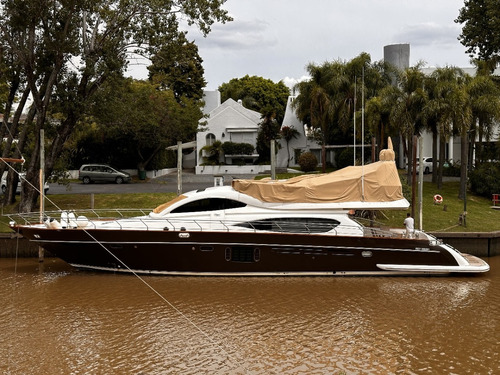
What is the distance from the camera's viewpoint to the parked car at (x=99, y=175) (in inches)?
1449

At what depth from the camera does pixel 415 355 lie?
11703mm

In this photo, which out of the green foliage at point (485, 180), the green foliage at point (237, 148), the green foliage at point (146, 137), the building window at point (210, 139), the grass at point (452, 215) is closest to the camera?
the grass at point (452, 215)

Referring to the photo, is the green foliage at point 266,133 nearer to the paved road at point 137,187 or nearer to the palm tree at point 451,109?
the paved road at point 137,187

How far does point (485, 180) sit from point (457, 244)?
1007 cm

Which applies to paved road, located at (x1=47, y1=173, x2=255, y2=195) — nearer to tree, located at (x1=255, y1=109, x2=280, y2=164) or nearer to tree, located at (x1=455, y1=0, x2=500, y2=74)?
tree, located at (x1=255, y1=109, x2=280, y2=164)

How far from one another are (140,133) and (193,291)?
962 inches

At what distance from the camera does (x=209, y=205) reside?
17.7 meters

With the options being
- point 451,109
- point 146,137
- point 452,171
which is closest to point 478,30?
point 452,171

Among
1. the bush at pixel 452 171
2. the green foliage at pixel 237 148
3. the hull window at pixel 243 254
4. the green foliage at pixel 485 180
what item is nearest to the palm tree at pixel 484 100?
the green foliage at pixel 485 180

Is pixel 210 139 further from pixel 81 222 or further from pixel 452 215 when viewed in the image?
pixel 81 222

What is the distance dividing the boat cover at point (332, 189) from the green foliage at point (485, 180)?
540 inches

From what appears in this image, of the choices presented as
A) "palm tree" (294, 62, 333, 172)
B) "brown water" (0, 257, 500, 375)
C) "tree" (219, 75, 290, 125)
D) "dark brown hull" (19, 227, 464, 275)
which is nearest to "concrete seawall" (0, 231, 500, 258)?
"brown water" (0, 257, 500, 375)

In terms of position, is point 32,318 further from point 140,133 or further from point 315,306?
point 140,133

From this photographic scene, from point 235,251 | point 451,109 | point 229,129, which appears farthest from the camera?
point 229,129
